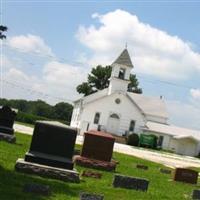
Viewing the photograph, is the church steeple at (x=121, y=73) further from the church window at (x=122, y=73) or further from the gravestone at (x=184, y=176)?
the gravestone at (x=184, y=176)

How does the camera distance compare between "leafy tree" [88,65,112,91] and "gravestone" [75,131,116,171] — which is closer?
Result: "gravestone" [75,131,116,171]

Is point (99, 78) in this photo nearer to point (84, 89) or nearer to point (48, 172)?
point (84, 89)

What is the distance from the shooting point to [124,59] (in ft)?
245

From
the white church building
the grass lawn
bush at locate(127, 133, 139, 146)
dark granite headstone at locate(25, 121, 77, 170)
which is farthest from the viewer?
the white church building

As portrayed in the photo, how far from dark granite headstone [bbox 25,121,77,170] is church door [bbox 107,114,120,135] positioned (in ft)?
178

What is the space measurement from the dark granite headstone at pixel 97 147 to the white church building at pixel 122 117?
48402 mm

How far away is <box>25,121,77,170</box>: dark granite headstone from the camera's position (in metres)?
16.1

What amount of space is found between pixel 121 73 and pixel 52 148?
59.0 m

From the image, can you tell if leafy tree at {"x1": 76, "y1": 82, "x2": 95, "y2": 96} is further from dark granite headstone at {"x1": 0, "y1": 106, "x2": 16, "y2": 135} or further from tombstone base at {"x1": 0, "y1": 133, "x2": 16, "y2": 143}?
tombstone base at {"x1": 0, "y1": 133, "x2": 16, "y2": 143}

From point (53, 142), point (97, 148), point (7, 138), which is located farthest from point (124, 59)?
point (53, 142)

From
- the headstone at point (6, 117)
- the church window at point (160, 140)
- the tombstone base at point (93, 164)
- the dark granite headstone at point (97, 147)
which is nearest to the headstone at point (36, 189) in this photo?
the tombstone base at point (93, 164)

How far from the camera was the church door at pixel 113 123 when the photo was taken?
70688 mm

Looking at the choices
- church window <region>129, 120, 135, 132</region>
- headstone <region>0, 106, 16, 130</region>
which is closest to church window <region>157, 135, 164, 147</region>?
church window <region>129, 120, 135, 132</region>

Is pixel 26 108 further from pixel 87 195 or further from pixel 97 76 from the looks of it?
pixel 87 195
